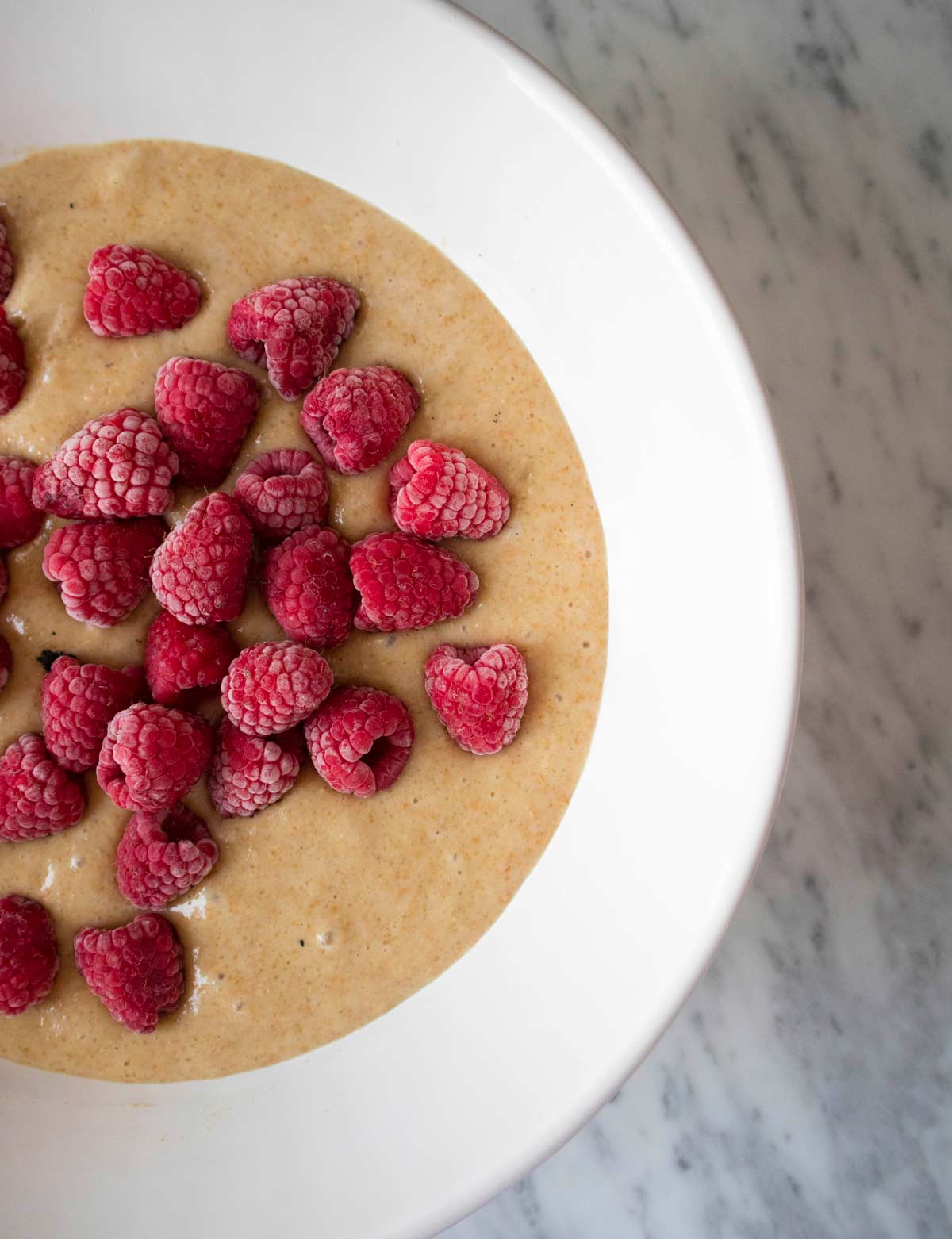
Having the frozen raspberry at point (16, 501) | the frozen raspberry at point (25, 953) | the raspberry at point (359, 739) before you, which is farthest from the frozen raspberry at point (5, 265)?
the frozen raspberry at point (25, 953)

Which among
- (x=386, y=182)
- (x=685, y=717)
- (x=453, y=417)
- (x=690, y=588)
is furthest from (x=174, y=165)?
(x=685, y=717)

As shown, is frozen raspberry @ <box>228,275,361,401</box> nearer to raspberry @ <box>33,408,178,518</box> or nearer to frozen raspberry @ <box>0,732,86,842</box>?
raspberry @ <box>33,408,178,518</box>

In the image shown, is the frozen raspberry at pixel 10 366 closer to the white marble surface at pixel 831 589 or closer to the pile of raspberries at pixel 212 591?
the pile of raspberries at pixel 212 591

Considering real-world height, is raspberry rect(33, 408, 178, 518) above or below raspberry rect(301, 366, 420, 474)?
below

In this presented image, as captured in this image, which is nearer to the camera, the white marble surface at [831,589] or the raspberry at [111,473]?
the raspberry at [111,473]

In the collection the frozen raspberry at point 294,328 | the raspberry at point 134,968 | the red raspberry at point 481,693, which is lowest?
the raspberry at point 134,968

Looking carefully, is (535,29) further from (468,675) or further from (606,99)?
(468,675)

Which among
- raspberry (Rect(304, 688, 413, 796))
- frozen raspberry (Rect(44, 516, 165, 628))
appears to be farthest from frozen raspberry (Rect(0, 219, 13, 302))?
raspberry (Rect(304, 688, 413, 796))
